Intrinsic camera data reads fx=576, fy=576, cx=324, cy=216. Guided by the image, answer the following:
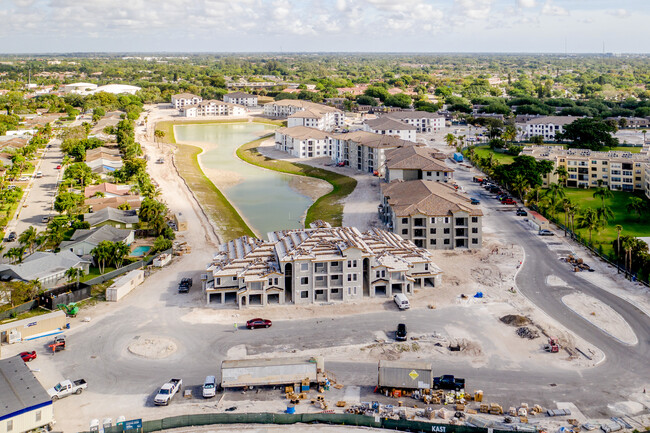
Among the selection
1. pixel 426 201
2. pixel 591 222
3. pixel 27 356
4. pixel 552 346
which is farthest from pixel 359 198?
pixel 27 356

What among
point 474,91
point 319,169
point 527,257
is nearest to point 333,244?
point 527,257

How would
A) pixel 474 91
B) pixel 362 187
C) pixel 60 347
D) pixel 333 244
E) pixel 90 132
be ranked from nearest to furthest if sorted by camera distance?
pixel 60 347, pixel 333 244, pixel 362 187, pixel 90 132, pixel 474 91

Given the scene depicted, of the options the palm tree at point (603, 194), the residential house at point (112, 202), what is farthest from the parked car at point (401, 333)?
the residential house at point (112, 202)

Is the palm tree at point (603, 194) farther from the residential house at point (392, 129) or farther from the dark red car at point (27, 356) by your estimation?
the dark red car at point (27, 356)

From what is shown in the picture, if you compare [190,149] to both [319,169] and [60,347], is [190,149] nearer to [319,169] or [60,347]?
[319,169]

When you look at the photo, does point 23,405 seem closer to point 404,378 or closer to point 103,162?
point 404,378

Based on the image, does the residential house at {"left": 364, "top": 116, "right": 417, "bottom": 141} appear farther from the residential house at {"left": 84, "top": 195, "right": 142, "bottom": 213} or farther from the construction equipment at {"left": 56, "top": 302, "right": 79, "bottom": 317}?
the construction equipment at {"left": 56, "top": 302, "right": 79, "bottom": 317}
